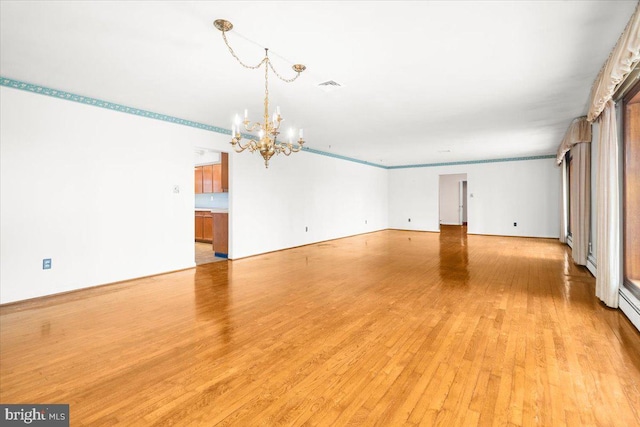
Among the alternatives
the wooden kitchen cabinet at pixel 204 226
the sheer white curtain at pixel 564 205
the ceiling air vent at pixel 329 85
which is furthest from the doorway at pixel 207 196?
the sheer white curtain at pixel 564 205

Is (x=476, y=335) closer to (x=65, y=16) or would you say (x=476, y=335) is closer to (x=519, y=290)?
(x=519, y=290)

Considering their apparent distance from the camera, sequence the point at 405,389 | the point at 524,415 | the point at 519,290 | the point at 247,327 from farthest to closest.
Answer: the point at 519,290
the point at 247,327
the point at 405,389
the point at 524,415

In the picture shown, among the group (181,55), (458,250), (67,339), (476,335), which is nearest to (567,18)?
(476,335)

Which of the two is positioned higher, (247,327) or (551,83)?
(551,83)

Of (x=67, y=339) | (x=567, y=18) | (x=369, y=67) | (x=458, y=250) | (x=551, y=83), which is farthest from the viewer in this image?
(x=458, y=250)

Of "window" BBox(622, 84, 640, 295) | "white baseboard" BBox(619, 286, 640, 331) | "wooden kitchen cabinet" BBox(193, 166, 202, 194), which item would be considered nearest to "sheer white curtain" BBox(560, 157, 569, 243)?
"window" BBox(622, 84, 640, 295)

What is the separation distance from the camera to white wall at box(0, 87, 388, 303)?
3.71 m

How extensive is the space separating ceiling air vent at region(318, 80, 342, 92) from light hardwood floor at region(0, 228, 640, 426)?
2617 mm

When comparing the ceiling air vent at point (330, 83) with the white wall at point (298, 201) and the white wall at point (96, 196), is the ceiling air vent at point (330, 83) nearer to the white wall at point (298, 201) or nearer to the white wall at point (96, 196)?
the white wall at point (96, 196)

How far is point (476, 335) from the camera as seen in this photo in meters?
2.74

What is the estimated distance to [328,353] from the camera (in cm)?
244

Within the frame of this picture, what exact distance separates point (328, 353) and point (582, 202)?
5.24 metres

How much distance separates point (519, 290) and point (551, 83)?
104 inches

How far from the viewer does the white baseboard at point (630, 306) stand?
2852 millimetres
